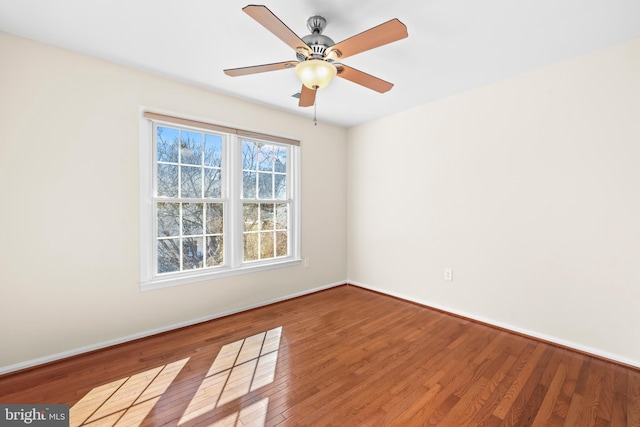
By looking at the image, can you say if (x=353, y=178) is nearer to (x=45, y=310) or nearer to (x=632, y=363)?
(x=632, y=363)

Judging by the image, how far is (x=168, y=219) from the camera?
2.79m

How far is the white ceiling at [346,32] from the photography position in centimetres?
173

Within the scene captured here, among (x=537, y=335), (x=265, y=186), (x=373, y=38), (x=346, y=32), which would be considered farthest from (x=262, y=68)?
(x=537, y=335)

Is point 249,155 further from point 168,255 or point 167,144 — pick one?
point 168,255

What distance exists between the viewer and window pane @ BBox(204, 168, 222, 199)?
3018 millimetres

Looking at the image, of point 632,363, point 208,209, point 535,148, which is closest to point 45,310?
point 208,209

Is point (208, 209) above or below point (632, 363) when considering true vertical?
above

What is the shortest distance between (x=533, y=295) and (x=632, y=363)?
72 centimetres

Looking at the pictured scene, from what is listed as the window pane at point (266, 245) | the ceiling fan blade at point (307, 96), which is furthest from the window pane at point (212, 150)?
the ceiling fan blade at point (307, 96)

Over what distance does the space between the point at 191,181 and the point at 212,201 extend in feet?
0.98

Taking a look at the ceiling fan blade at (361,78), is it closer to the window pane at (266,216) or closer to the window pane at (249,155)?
the window pane at (249,155)

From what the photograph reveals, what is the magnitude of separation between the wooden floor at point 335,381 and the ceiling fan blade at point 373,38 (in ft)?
7.20

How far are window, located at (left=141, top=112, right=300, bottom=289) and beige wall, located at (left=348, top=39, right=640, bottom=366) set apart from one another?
1551 millimetres

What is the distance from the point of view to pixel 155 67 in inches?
97.3
